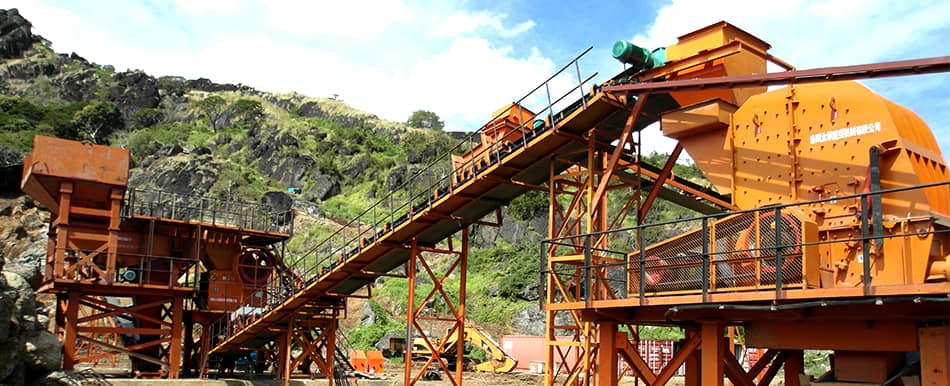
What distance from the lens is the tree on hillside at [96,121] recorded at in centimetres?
8856

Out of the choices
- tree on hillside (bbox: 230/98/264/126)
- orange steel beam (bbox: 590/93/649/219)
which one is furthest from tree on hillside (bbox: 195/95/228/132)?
orange steel beam (bbox: 590/93/649/219)

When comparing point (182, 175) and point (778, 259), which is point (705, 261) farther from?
point (182, 175)

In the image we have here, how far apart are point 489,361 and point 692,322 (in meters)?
32.5

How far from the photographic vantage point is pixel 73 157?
24.2m

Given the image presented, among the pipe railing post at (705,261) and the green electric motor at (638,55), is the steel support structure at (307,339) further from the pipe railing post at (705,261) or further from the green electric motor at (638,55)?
the pipe railing post at (705,261)

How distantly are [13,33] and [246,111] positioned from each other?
3270cm

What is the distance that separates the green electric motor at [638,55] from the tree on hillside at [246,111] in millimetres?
98853

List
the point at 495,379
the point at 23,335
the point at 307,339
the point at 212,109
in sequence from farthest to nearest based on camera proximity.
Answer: the point at 212,109, the point at 495,379, the point at 307,339, the point at 23,335

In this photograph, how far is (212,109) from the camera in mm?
110438

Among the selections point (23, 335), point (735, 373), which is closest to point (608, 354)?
point (735, 373)

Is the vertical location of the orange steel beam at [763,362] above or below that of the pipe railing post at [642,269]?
below

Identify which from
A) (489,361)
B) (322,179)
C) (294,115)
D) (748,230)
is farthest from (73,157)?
(294,115)

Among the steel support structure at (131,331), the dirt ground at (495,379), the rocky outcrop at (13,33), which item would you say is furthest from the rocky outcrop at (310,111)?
the steel support structure at (131,331)

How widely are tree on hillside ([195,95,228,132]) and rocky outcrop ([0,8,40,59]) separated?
24.6 metres
